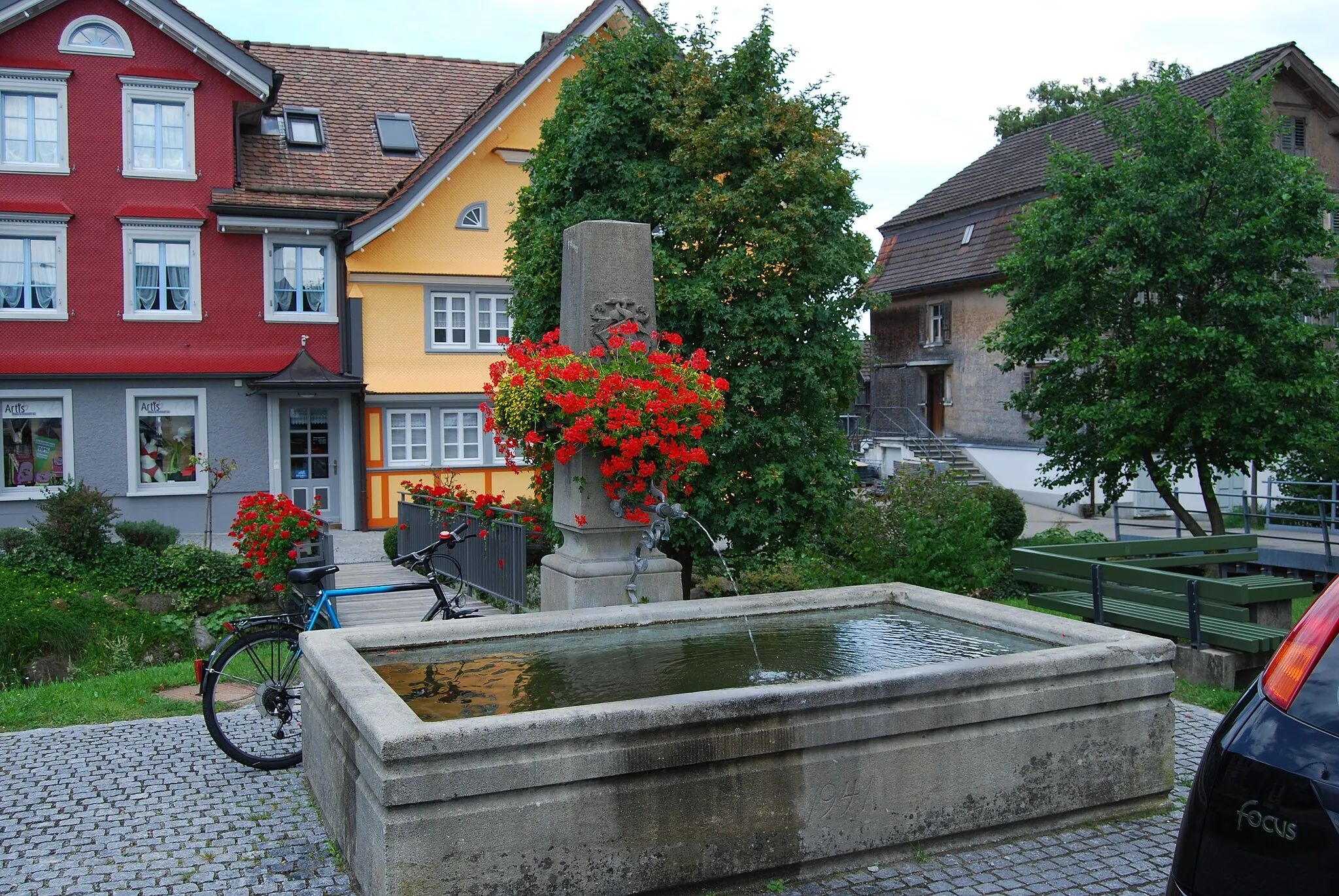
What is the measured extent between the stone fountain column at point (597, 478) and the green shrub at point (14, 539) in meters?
8.60

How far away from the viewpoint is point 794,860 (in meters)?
4.94

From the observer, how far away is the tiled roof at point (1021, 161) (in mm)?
29734

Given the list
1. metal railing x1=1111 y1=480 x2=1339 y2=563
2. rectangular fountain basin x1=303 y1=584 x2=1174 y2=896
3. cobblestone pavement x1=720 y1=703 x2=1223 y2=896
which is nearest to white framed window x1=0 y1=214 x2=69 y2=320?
rectangular fountain basin x1=303 y1=584 x2=1174 y2=896

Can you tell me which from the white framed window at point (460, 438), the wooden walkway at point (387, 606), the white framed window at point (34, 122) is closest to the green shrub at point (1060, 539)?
the wooden walkway at point (387, 606)

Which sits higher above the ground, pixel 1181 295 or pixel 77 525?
pixel 1181 295

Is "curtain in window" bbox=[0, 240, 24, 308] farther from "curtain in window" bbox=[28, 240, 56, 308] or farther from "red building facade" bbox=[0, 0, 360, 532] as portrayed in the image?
"curtain in window" bbox=[28, 240, 56, 308]

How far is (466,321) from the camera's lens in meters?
24.6

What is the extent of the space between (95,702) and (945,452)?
91.9 feet

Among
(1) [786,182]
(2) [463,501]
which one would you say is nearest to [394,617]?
(2) [463,501]

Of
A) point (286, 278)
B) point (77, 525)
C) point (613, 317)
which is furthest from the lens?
point (286, 278)

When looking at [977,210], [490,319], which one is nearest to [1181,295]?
[490,319]

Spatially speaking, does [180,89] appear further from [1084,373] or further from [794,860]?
[794,860]

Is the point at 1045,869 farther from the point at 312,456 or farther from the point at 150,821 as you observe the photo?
the point at 312,456

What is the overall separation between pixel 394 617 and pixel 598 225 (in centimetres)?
547
